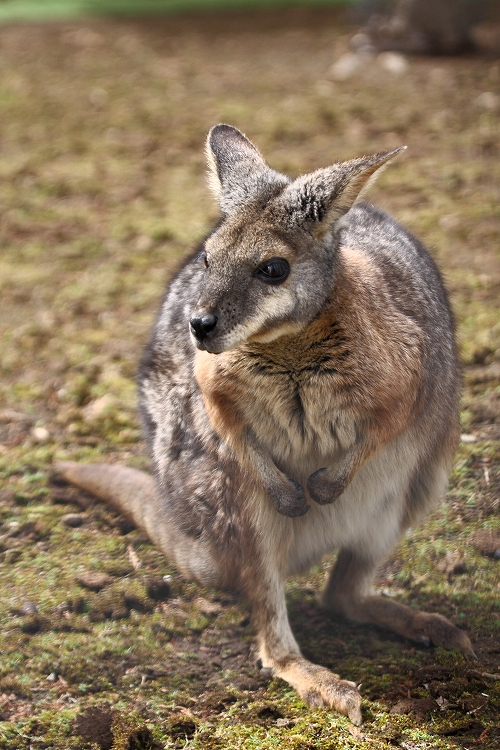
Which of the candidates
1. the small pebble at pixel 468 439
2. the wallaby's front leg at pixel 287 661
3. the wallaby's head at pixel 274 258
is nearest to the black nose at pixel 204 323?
the wallaby's head at pixel 274 258

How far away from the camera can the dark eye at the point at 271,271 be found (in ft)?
8.96

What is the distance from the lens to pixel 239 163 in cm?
305

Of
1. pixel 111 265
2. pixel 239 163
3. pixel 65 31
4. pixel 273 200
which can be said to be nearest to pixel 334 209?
pixel 273 200

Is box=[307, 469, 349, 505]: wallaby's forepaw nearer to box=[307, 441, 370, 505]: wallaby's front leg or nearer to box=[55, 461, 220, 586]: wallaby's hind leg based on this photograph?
box=[307, 441, 370, 505]: wallaby's front leg

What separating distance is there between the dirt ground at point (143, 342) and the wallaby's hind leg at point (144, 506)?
0.06 meters

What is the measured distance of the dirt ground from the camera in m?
2.86

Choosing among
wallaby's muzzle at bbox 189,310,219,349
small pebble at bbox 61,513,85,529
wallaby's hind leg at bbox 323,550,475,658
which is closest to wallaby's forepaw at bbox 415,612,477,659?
wallaby's hind leg at bbox 323,550,475,658

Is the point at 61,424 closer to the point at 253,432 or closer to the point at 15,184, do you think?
the point at 253,432

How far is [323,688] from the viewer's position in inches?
114

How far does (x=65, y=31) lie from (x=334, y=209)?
8485mm

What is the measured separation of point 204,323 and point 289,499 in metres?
0.69

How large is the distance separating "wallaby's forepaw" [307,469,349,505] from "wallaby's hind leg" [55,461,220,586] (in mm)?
568

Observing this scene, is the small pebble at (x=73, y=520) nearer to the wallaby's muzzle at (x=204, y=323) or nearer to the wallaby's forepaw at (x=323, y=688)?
the wallaby's forepaw at (x=323, y=688)

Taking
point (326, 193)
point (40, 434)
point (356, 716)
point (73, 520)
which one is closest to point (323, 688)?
point (356, 716)
